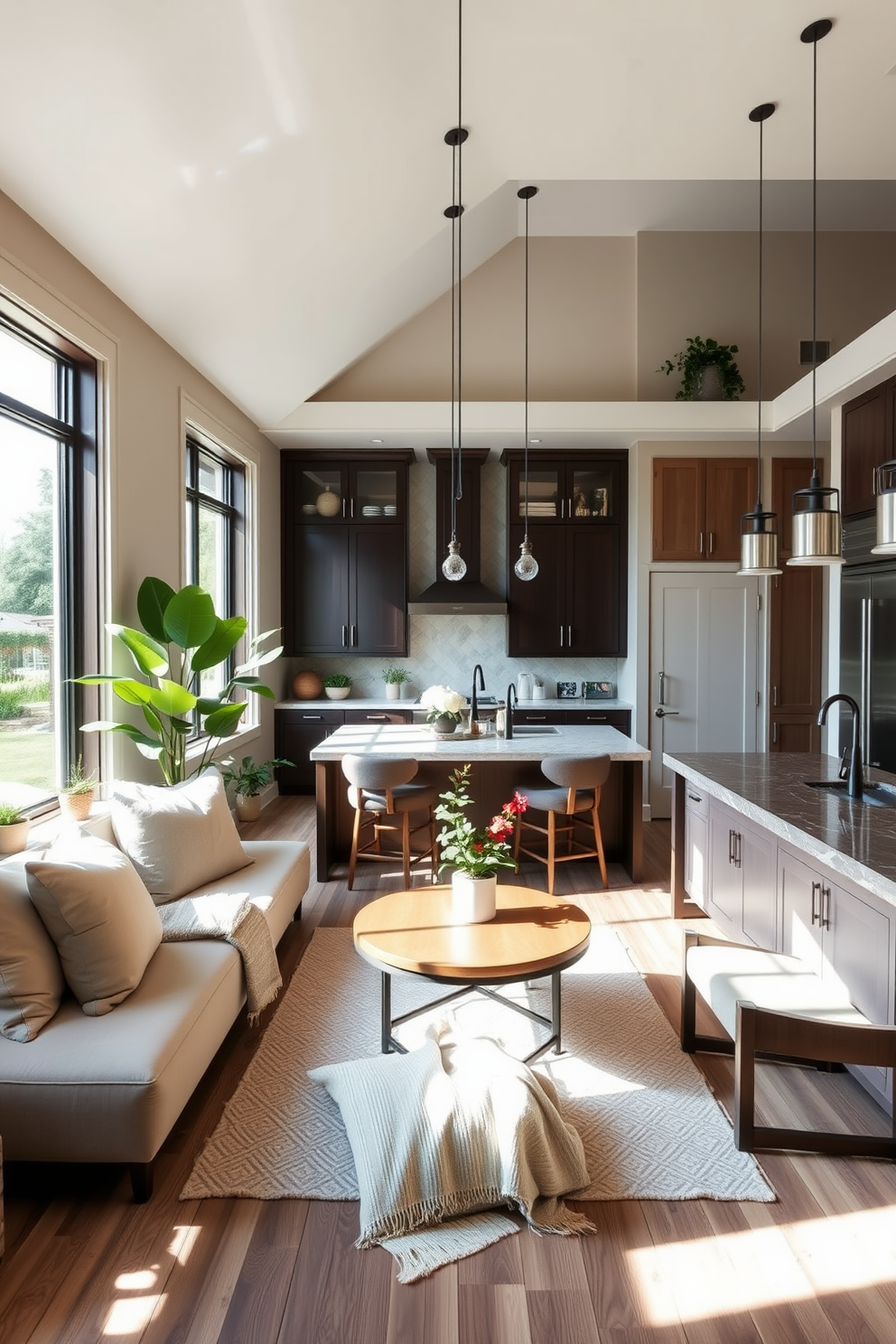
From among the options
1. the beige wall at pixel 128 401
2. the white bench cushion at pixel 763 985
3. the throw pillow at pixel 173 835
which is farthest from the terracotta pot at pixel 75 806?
the white bench cushion at pixel 763 985

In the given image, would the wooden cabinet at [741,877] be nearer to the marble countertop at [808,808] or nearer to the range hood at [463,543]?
the marble countertop at [808,808]

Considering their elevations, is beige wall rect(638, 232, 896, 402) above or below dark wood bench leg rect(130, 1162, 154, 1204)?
above

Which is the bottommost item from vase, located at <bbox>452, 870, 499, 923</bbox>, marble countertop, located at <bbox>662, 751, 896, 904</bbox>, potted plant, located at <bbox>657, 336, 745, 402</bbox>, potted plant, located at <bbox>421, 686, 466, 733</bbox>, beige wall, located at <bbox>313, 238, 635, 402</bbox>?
vase, located at <bbox>452, 870, 499, 923</bbox>

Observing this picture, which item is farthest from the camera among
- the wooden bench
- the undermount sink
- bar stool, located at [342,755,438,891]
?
bar stool, located at [342,755,438,891]

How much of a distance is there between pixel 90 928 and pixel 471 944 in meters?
1.14

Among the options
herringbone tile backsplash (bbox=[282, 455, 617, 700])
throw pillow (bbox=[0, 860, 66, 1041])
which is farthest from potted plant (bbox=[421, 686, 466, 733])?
throw pillow (bbox=[0, 860, 66, 1041])

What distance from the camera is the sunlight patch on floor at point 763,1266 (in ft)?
5.77

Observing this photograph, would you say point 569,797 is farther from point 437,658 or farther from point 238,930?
point 437,658

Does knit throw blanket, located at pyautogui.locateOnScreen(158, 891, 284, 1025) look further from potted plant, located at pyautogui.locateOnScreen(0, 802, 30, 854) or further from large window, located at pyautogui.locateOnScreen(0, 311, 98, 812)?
large window, located at pyautogui.locateOnScreen(0, 311, 98, 812)

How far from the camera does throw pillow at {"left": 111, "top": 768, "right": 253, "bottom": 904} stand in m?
3.14

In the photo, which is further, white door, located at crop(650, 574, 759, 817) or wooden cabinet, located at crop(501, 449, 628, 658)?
wooden cabinet, located at crop(501, 449, 628, 658)

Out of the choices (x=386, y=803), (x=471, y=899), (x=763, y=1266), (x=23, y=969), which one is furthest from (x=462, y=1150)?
(x=386, y=803)

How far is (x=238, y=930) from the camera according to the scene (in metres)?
2.79

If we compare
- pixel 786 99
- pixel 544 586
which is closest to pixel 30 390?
pixel 786 99
